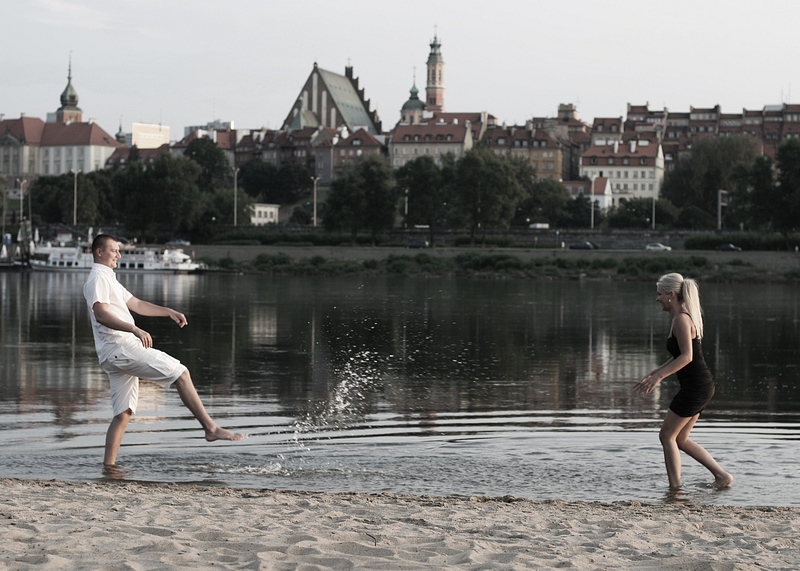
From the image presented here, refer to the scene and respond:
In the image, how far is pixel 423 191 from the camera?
347 feet

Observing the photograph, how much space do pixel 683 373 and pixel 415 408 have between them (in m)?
6.67

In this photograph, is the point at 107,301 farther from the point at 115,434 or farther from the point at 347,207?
the point at 347,207

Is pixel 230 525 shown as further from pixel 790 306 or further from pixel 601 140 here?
pixel 601 140

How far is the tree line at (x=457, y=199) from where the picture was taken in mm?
91438

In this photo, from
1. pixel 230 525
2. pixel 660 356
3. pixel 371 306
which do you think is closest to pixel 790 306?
pixel 371 306

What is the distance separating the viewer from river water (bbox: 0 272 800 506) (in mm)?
11438

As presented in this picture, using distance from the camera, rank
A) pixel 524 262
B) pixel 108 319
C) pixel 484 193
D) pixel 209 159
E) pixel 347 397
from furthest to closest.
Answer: pixel 209 159, pixel 484 193, pixel 524 262, pixel 347 397, pixel 108 319

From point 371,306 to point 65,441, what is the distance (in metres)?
32.9

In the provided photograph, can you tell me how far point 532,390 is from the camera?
1906 centimetres

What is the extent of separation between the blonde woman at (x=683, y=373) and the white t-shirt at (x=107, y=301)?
14.3ft

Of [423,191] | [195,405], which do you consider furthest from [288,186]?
[195,405]

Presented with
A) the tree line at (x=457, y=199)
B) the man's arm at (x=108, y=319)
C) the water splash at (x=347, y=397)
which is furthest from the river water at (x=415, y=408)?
the tree line at (x=457, y=199)

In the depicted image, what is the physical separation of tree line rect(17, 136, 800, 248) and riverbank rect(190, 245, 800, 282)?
5081 millimetres

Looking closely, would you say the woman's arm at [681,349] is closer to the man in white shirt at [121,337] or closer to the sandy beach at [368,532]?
the sandy beach at [368,532]
